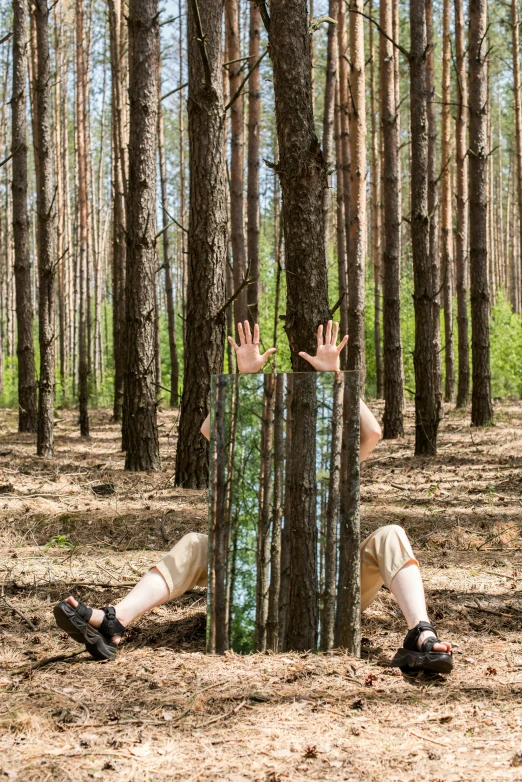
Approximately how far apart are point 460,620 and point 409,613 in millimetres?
840

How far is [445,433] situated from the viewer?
11.7 m

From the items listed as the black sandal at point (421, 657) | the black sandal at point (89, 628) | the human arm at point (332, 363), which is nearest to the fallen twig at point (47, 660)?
the black sandal at point (89, 628)

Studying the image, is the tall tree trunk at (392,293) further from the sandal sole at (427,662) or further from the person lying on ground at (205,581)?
the sandal sole at (427,662)

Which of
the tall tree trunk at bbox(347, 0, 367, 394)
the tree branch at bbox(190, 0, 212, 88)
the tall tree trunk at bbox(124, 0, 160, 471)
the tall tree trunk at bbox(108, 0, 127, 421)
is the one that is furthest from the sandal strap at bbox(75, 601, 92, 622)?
the tall tree trunk at bbox(108, 0, 127, 421)

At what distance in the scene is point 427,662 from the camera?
310cm

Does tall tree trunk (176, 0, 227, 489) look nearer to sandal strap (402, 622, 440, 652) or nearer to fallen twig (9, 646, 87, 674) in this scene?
fallen twig (9, 646, 87, 674)

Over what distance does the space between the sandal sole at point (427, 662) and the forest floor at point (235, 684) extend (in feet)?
Answer: 0.21

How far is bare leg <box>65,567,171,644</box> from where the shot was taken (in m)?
3.36

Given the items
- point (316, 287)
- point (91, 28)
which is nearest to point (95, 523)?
point (316, 287)

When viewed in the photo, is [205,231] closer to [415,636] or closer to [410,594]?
[410,594]

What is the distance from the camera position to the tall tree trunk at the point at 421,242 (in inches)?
358

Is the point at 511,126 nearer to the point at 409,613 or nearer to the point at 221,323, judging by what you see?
the point at 221,323

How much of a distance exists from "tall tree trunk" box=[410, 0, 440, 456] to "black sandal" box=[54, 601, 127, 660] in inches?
248

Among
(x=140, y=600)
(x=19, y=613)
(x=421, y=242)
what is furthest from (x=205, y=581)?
(x=421, y=242)
